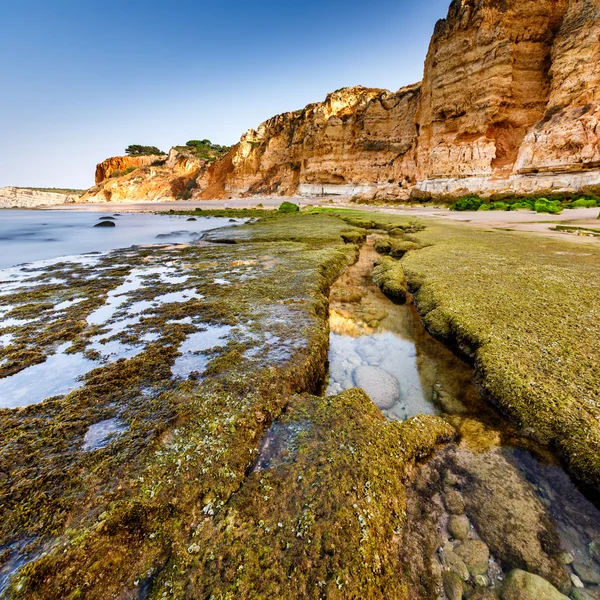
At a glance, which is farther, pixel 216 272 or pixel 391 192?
pixel 391 192

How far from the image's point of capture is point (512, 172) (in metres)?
33.2

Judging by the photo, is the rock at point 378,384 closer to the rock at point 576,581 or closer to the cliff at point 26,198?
the rock at point 576,581

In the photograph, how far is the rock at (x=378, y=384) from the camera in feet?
10.9

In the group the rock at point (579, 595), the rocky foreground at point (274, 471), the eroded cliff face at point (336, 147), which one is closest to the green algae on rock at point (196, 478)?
the rocky foreground at point (274, 471)

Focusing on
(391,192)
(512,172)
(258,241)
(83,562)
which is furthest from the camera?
(391,192)

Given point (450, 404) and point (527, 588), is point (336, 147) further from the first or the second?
point (527, 588)

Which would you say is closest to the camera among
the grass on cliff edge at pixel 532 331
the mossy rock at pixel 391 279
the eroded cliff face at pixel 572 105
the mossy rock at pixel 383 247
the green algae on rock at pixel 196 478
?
the green algae on rock at pixel 196 478

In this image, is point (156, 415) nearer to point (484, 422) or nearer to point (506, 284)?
point (484, 422)

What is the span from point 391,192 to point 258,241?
3651 cm

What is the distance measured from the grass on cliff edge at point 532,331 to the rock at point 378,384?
3.04 ft

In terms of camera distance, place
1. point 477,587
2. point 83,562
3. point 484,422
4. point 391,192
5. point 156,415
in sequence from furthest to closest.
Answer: point 391,192 < point 484,422 < point 156,415 < point 477,587 < point 83,562

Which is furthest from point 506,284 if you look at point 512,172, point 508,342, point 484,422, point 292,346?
point 512,172

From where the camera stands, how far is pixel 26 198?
353ft

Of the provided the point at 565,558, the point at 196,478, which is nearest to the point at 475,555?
the point at 565,558
